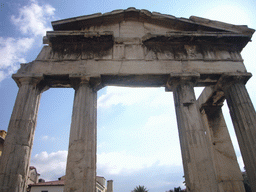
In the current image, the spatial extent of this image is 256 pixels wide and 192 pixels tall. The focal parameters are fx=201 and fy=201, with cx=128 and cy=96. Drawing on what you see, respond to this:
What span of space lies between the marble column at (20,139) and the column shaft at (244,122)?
8.84 m

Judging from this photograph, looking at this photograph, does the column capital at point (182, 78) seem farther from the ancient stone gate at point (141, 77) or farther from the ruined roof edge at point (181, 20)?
the ruined roof edge at point (181, 20)

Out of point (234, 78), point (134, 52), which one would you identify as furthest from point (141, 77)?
point (234, 78)

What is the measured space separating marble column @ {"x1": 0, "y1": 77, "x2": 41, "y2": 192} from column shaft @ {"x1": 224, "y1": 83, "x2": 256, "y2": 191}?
884 centimetres

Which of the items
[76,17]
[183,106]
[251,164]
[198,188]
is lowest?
[198,188]

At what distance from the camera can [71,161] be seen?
7379mm

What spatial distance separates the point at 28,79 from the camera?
9.02 m

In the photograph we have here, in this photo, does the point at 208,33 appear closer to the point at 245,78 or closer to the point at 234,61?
the point at 234,61

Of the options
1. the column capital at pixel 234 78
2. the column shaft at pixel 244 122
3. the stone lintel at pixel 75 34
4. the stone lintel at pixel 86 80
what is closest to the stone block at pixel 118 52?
the stone lintel at pixel 75 34

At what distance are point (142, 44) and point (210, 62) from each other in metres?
3.51

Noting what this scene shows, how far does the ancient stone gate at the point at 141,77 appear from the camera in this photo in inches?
296

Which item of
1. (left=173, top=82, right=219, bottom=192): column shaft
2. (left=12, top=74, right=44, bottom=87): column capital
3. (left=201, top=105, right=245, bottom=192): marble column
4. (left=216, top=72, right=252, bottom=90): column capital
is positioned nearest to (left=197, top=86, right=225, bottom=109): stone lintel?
(left=201, top=105, right=245, bottom=192): marble column

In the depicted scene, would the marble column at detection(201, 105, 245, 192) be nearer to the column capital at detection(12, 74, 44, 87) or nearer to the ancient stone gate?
the ancient stone gate

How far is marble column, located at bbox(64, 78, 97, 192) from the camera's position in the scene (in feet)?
23.1

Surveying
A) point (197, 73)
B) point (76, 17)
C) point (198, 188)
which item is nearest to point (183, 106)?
point (197, 73)
